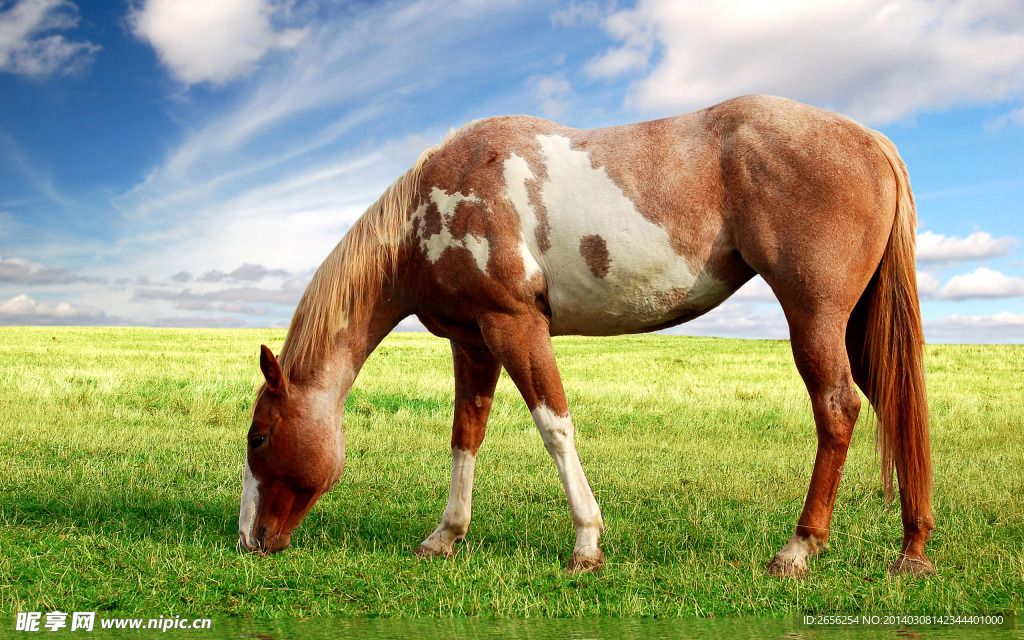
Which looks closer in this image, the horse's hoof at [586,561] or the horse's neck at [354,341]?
the horse's hoof at [586,561]

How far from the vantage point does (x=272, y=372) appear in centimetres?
507

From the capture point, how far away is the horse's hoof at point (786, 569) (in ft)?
14.9

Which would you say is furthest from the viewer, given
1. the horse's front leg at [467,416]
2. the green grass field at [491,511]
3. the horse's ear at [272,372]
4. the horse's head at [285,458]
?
the horse's front leg at [467,416]

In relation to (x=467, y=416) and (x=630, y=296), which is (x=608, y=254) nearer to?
(x=630, y=296)

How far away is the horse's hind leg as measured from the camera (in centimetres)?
454

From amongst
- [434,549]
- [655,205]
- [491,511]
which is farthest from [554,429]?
[491,511]

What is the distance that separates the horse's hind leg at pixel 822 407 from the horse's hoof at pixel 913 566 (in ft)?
1.58

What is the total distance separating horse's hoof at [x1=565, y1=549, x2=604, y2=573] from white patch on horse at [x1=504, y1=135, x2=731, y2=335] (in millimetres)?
1563

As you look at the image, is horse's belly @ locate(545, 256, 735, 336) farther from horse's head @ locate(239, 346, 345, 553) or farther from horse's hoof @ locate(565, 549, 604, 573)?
horse's head @ locate(239, 346, 345, 553)

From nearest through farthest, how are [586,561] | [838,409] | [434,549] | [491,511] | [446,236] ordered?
[838,409]
[586,561]
[446,236]
[434,549]
[491,511]

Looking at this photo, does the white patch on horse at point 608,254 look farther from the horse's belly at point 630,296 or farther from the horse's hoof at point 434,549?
the horse's hoof at point 434,549

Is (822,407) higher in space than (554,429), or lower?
higher

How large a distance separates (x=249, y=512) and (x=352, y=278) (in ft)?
6.04

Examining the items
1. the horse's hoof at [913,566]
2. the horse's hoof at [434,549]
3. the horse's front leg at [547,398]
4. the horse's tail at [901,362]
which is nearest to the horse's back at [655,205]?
the horse's front leg at [547,398]
